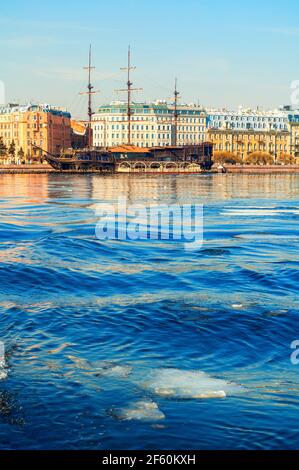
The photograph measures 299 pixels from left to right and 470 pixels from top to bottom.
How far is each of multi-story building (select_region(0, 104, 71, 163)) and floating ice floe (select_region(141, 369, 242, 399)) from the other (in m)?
139

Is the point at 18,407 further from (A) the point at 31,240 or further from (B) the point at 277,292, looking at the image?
(A) the point at 31,240

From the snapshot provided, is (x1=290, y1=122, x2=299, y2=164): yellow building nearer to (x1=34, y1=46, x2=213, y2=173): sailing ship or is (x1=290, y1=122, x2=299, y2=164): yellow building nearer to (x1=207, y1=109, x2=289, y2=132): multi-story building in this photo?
(x1=207, y1=109, x2=289, y2=132): multi-story building

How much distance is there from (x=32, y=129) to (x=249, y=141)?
4958 cm

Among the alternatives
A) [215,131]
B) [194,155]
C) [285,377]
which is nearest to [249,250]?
[285,377]

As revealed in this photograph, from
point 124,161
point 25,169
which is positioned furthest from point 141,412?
point 124,161

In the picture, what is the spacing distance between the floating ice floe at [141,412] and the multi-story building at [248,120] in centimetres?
17153

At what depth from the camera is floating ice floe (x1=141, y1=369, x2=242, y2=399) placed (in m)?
7.84

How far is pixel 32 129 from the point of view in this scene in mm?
151625

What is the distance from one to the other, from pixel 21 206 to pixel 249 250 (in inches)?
717

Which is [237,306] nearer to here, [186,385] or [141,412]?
[186,385]

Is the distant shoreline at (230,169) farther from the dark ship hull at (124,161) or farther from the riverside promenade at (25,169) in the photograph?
the dark ship hull at (124,161)

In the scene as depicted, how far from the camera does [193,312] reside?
1145 cm

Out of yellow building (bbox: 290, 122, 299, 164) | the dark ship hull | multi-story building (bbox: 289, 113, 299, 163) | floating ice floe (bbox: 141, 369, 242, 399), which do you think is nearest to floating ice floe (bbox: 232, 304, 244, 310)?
floating ice floe (bbox: 141, 369, 242, 399)

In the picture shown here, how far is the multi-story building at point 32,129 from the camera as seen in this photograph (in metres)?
151
